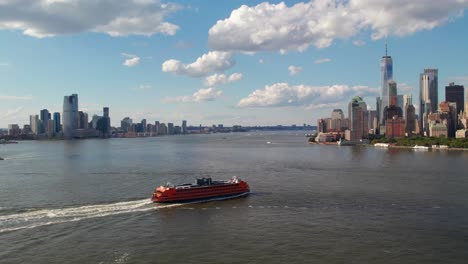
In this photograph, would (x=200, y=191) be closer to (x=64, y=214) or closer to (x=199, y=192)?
(x=199, y=192)

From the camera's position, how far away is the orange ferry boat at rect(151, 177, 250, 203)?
5562cm

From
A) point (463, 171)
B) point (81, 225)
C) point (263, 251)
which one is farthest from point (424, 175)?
point (81, 225)

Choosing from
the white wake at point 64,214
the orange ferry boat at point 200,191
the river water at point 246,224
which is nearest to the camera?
the river water at point 246,224

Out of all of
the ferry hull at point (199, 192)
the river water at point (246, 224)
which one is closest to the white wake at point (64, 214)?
the river water at point (246, 224)

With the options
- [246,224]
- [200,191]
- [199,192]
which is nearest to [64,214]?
[199,192]

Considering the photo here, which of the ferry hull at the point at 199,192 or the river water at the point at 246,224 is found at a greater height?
the ferry hull at the point at 199,192

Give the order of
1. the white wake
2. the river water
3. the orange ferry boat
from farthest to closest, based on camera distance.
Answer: the orange ferry boat
the white wake
the river water

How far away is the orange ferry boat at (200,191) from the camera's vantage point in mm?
55625

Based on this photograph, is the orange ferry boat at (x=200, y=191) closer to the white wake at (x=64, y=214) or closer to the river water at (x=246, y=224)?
the white wake at (x=64, y=214)

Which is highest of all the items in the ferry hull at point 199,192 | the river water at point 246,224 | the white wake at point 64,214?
the ferry hull at point 199,192

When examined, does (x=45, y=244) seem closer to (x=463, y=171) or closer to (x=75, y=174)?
(x=75, y=174)

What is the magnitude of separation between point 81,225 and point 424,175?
211 ft

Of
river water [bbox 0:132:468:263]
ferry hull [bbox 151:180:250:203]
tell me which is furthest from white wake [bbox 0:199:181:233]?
ferry hull [bbox 151:180:250:203]

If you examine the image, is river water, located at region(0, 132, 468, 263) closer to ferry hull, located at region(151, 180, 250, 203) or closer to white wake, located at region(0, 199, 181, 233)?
white wake, located at region(0, 199, 181, 233)
